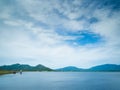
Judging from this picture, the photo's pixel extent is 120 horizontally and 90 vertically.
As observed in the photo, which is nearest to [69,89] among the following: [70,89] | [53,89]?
[70,89]

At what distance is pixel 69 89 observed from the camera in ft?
176

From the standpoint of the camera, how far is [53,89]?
52.9 meters

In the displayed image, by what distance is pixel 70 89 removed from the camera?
53719 millimetres

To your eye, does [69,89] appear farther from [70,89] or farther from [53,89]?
[53,89]

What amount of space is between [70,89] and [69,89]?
414 millimetres

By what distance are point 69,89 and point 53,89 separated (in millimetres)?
6646

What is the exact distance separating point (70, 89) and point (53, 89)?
7.04 meters
